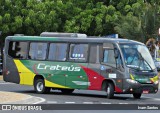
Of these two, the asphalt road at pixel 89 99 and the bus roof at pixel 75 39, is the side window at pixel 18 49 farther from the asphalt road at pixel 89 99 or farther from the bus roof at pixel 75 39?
the asphalt road at pixel 89 99

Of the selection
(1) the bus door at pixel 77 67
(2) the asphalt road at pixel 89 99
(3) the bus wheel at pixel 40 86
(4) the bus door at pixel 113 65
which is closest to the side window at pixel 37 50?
(3) the bus wheel at pixel 40 86

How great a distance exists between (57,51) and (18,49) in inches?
95.2

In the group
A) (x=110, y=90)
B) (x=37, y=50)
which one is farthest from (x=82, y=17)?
(x=110, y=90)

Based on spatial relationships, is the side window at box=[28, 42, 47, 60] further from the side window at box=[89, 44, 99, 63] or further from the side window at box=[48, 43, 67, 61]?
the side window at box=[89, 44, 99, 63]

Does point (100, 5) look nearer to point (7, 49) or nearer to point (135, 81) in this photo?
point (7, 49)

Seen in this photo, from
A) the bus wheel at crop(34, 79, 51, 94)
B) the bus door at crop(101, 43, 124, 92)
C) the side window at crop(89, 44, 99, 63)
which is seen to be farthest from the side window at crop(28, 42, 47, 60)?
the bus door at crop(101, 43, 124, 92)

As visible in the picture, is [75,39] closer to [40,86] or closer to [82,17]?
[40,86]

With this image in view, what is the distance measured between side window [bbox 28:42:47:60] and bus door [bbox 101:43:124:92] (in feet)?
11.5

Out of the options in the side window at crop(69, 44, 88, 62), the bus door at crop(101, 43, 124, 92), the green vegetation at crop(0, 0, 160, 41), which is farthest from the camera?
the green vegetation at crop(0, 0, 160, 41)

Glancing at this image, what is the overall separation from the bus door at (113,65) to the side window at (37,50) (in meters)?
3.49

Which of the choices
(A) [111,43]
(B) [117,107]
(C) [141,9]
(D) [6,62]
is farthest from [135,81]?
(C) [141,9]

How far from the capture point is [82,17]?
5062cm

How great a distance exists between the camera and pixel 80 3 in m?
51.8

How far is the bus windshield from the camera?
81.4 ft
